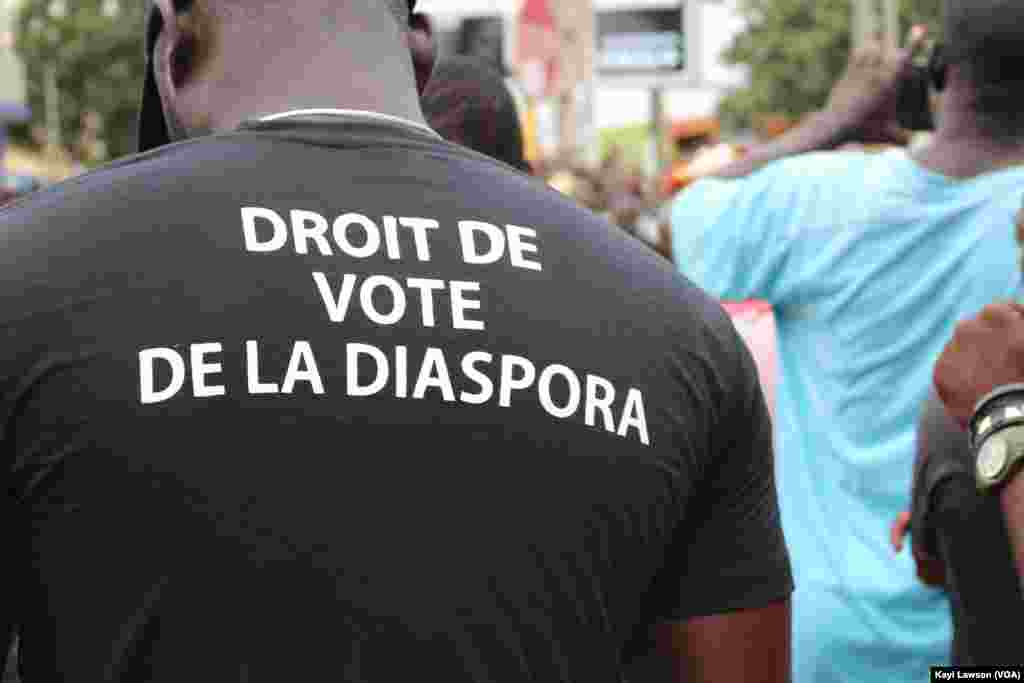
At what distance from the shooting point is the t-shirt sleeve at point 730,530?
1780 millimetres

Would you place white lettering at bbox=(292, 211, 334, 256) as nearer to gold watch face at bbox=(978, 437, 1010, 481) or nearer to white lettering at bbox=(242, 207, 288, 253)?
white lettering at bbox=(242, 207, 288, 253)

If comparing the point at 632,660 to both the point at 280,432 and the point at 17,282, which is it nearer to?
the point at 280,432

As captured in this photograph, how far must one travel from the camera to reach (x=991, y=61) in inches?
135

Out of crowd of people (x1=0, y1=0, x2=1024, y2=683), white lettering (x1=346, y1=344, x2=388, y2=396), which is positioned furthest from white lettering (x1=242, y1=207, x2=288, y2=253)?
white lettering (x1=346, y1=344, x2=388, y2=396)

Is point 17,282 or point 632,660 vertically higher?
point 17,282

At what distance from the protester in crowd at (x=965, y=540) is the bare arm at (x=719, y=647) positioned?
90 cm

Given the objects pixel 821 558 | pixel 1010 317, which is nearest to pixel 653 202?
pixel 821 558

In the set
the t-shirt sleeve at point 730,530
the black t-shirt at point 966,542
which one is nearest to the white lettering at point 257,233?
the t-shirt sleeve at point 730,530

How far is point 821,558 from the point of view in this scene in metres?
3.49

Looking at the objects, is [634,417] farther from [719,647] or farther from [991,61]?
[991,61]

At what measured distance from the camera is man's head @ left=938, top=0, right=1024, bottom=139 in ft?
11.2

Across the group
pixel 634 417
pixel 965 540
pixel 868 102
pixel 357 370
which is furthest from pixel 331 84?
pixel 868 102

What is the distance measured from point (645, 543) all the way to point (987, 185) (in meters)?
1.90

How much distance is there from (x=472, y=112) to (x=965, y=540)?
1353mm
